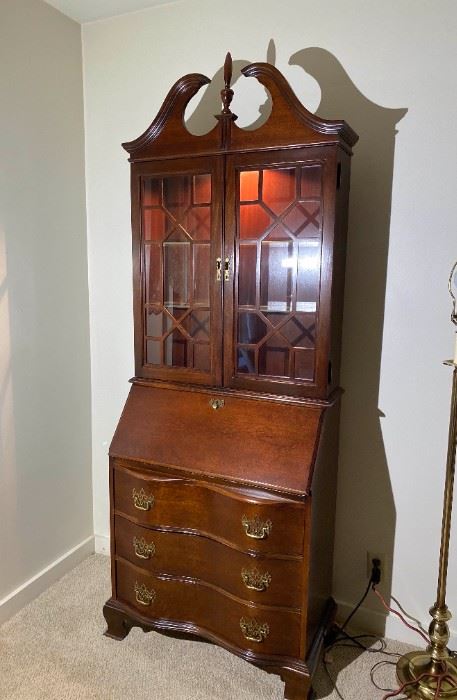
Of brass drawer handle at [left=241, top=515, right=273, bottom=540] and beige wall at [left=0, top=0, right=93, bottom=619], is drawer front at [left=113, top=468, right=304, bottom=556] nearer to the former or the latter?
brass drawer handle at [left=241, top=515, right=273, bottom=540]

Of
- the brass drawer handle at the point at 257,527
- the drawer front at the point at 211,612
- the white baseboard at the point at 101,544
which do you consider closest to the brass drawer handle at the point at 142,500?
the drawer front at the point at 211,612

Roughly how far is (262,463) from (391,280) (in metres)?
0.83

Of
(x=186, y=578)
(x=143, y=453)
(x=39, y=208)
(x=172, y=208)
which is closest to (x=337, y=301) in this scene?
(x=172, y=208)

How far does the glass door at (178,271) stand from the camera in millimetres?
1739

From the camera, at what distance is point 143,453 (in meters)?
1.78

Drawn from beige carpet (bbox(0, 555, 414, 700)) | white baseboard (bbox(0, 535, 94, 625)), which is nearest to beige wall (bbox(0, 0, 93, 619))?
white baseboard (bbox(0, 535, 94, 625))

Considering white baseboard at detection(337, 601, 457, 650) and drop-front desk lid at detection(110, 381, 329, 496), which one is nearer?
drop-front desk lid at detection(110, 381, 329, 496)

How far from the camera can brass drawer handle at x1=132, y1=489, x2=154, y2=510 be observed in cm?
176

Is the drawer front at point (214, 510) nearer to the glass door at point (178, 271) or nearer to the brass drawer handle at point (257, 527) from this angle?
the brass drawer handle at point (257, 527)

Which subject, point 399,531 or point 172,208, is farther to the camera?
point 399,531

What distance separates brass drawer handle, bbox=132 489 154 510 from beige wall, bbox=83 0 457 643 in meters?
0.77

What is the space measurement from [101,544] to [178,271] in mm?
1536

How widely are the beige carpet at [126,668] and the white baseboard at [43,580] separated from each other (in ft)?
0.16

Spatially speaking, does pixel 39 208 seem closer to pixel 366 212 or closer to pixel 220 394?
pixel 220 394
